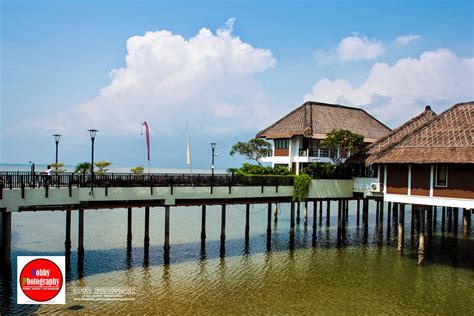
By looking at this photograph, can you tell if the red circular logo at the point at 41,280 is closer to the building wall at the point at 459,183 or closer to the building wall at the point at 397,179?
the building wall at the point at 397,179

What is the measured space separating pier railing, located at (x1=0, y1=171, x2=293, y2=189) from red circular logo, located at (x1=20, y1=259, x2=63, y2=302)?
583 cm

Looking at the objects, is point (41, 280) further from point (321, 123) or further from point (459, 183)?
point (321, 123)

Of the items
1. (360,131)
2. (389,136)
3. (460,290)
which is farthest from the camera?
(360,131)

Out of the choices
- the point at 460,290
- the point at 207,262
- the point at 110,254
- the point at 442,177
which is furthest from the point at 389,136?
the point at 110,254

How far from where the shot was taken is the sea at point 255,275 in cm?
1933

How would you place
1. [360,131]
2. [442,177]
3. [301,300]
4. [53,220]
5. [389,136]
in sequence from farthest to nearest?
[53,220], [360,131], [389,136], [442,177], [301,300]

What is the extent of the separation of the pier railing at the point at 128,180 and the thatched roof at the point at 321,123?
9089 mm

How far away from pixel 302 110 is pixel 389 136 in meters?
10.7

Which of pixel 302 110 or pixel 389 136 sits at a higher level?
pixel 302 110

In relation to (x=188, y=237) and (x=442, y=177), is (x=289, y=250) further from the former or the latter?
(x=442, y=177)

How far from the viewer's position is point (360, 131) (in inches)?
1620

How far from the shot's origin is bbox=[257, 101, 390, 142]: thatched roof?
38688 mm

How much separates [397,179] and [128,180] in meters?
16.5

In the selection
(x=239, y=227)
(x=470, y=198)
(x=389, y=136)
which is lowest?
(x=239, y=227)
